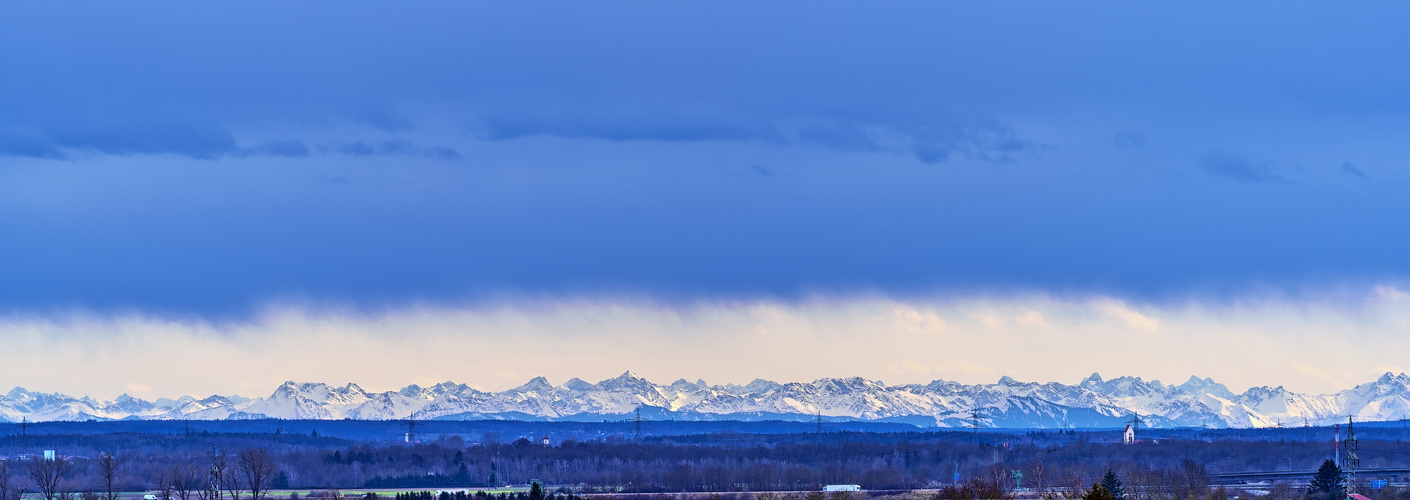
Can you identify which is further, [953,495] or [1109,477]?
[1109,477]

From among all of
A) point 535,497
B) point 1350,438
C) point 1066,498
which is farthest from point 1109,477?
point 1066,498

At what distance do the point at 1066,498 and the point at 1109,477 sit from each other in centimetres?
7958

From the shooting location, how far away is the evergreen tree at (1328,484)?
7333 inches

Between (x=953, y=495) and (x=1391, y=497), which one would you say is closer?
(x=953, y=495)

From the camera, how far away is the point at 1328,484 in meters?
191

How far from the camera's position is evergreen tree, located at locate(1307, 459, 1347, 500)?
611 feet

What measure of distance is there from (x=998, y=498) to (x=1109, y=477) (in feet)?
49.5

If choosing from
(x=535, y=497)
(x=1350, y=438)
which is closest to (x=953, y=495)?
(x=535, y=497)

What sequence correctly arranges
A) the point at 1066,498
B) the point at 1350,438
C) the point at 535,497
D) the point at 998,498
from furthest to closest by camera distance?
the point at 1350,438
the point at 998,498
the point at 535,497
the point at 1066,498

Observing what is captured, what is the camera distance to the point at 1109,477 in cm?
17688

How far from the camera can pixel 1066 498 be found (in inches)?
3947

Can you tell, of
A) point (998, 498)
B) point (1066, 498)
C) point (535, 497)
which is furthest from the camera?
point (998, 498)

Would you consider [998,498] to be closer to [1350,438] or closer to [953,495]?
[953,495]

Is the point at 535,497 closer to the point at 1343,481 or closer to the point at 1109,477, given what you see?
the point at 1109,477
